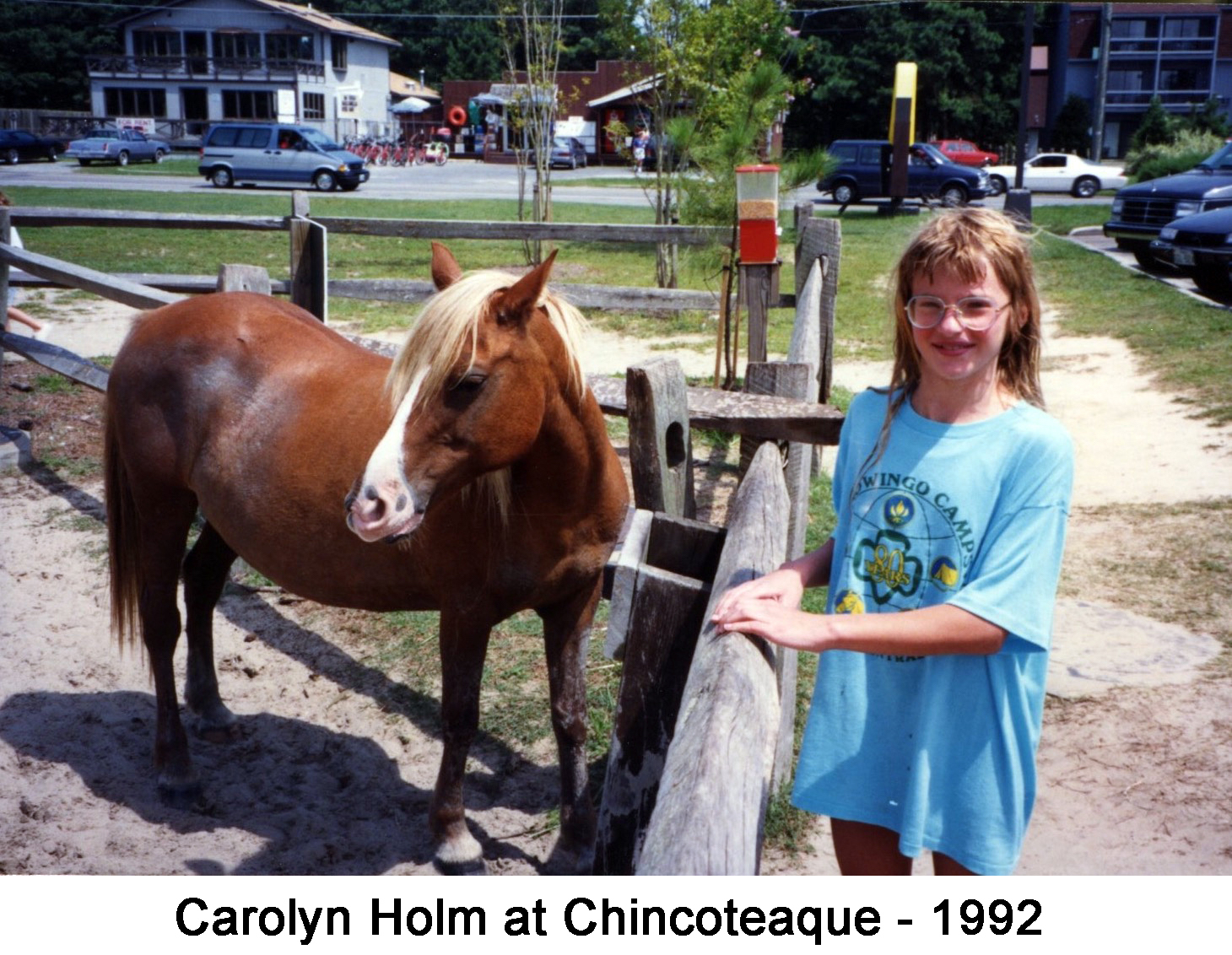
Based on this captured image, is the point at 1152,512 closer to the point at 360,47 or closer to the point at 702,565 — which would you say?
the point at 702,565

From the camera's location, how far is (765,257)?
229 inches

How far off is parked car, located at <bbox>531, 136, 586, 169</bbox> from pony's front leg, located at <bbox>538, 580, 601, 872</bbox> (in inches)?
1428

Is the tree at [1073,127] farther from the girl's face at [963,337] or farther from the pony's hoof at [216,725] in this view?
the girl's face at [963,337]

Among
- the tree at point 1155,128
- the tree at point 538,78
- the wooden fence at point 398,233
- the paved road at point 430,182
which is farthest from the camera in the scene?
the tree at point 1155,128

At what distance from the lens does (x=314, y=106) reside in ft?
94.1

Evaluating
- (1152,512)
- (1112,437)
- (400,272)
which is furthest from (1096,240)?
(1152,512)

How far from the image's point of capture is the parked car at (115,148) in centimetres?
1933

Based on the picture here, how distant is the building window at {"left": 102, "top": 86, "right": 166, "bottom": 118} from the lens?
16375mm

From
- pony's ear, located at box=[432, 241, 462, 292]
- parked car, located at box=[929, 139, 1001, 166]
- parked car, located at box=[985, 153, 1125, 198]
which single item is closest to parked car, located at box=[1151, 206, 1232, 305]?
pony's ear, located at box=[432, 241, 462, 292]

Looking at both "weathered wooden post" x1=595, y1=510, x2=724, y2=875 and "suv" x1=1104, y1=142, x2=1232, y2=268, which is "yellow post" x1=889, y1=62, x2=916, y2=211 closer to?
"suv" x1=1104, y1=142, x2=1232, y2=268

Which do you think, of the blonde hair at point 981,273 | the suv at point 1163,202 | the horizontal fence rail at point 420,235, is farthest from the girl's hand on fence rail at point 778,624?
the suv at point 1163,202

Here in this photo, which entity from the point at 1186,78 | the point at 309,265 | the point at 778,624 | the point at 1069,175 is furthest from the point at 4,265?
the point at 1186,78

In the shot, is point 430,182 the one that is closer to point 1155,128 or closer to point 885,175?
point 885,175

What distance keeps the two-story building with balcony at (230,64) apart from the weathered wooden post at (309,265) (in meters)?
11.3
